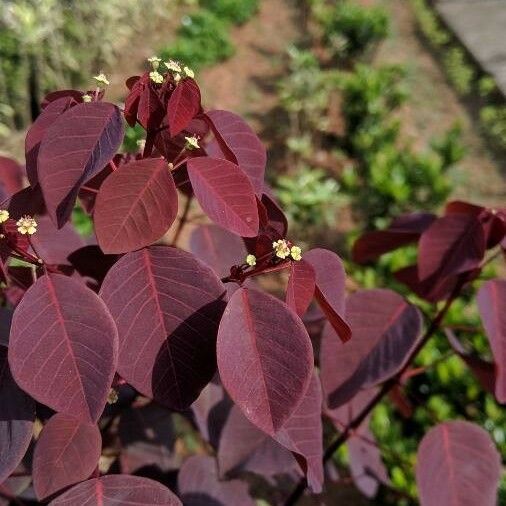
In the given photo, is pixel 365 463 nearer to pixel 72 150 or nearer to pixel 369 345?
pixel 369 345

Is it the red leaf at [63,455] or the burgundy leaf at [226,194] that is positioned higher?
the burgundy leaf at [226,194]

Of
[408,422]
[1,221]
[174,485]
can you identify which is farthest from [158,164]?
[408,422]

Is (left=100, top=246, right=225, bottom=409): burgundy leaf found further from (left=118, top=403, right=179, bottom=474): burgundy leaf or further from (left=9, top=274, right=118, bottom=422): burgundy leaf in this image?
(left=118, top=403, right=179, bottom=474): burgundy leaf

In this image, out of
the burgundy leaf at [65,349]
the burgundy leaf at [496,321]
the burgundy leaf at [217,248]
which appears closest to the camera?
the burgundy leaf at [65,349]

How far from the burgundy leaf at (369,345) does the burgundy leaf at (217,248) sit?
21 centimetres

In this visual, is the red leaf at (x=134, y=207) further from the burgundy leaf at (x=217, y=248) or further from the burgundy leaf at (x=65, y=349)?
the burgundy leaf at (x=217, y=248)

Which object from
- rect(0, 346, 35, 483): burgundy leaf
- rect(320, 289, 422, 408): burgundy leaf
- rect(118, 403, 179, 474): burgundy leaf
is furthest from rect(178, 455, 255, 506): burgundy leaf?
rect(0, 346, 35, 483): burgundy leaf

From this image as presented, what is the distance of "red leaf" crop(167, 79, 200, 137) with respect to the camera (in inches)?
27.2

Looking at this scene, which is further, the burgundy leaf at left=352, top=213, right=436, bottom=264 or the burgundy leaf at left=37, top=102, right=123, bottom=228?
the burgundy leaf at left=352, top=213, right=436, bottom=264

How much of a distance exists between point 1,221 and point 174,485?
74cm

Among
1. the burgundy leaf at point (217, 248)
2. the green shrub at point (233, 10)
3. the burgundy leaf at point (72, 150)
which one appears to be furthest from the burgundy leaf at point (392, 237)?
the green shrub at point (233, 10)

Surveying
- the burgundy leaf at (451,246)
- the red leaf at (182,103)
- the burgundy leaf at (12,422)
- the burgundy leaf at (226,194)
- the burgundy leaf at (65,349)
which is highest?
the red leaf at (182,103)

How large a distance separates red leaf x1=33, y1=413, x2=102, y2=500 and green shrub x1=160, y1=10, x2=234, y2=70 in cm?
422

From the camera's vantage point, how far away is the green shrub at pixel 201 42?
16.0 ft
